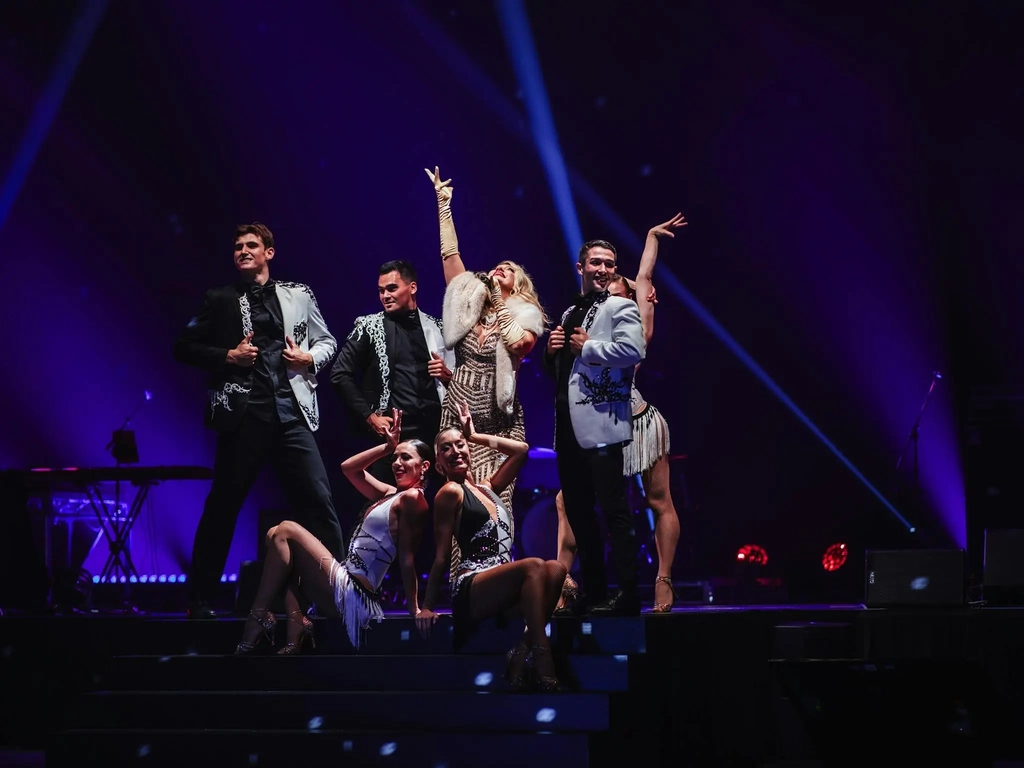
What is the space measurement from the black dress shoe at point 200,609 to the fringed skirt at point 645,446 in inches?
75.0

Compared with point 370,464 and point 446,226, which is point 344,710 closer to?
point 370,464

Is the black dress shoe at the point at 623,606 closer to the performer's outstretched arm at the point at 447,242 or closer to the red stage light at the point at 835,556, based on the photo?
the performer's outstretched arm at the point at 447,242

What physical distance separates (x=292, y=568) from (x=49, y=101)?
5506 mm

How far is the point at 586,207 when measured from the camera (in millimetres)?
9078

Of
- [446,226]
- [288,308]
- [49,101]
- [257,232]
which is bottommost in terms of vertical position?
[288,308]

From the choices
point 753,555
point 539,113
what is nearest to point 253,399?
point 753,555

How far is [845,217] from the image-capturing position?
28.9ft

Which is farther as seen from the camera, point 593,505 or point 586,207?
point 586,207

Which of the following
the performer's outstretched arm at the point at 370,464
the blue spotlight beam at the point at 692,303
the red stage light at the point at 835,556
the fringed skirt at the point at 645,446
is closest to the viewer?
the performer's outstretched arm at the point at 370,464

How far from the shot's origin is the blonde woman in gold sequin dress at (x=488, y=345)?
17.6 feet

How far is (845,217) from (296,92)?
13.8ft

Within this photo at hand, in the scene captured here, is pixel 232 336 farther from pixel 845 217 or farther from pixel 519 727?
pixel 845 217

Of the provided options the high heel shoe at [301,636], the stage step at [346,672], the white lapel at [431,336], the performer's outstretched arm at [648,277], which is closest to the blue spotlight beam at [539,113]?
the white lapel at [431,336]

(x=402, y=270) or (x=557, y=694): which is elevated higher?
(x=402, y=270)
